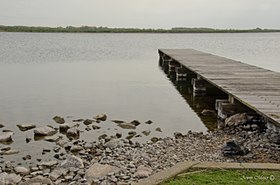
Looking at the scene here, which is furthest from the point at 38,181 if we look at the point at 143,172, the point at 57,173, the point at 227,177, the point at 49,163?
the point at 227,177

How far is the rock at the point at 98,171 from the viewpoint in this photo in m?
6.57

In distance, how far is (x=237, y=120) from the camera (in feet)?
31.2

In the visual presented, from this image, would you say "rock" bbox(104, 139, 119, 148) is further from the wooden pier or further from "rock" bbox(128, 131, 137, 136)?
the wooden pier

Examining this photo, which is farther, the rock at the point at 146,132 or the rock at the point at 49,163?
the rock at the point at 146,132

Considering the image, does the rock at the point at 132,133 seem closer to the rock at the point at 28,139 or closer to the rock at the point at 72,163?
the rock at the point at 28,139

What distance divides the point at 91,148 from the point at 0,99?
7442 millimetres

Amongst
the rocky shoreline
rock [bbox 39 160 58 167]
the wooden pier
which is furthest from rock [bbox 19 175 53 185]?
the wooden pier

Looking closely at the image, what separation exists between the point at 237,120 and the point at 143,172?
147 inches

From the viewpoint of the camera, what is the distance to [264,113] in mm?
7742

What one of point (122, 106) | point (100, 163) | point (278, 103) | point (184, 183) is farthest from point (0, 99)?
point (184, 183)

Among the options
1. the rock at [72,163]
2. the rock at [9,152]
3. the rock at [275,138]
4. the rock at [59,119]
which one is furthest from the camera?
the rock at [59,119]

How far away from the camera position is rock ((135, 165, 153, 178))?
253 inches

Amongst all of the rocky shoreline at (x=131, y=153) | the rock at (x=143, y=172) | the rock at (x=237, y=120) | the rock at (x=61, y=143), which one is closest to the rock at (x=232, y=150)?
the rocky shoreline at (x=131, y=153)

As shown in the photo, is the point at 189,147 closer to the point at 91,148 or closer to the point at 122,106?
the point at 91,148
